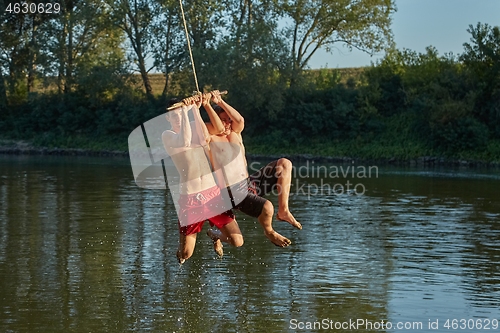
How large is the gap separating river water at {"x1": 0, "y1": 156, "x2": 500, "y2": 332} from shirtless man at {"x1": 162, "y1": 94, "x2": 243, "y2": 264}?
6.55 ft

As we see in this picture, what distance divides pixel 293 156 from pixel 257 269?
130 ft

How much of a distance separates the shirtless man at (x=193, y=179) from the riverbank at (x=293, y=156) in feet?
136

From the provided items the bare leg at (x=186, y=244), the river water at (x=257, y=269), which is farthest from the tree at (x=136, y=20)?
the bare leg at (x=186, y=244)

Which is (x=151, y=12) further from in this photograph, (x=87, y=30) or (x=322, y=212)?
(x=322, y=212)

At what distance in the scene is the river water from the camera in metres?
15.6

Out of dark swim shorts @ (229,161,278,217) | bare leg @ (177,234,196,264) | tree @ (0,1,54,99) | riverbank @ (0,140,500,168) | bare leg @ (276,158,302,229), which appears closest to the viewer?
bare leg @ (276,158,302,229)

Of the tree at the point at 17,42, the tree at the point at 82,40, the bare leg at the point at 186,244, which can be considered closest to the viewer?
the bare leg at the point at 186,244

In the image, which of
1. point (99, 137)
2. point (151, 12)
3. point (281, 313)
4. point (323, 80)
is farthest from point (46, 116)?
point (281, 313)

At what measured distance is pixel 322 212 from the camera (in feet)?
99.7

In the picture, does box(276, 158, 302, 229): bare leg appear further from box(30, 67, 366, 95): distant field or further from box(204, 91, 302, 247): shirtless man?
box(30, 67, 366, 95): distant field

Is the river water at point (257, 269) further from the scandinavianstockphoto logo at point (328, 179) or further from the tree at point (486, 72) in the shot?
the tree at point (486, 72)

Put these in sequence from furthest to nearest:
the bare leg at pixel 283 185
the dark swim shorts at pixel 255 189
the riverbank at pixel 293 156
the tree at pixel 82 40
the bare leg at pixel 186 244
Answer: the tree at pixel 82 40, the riverbank at pixel 293 156, the bare leg at pixel 186 244, the dark swim shorts at pixel 255 189, the bare leg at pixel 283 185


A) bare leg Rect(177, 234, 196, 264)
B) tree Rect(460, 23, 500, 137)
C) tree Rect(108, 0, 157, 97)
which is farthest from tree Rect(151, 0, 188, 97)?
bare leg Rect(177, 234, 196, 264)

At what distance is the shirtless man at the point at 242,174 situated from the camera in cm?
1299
